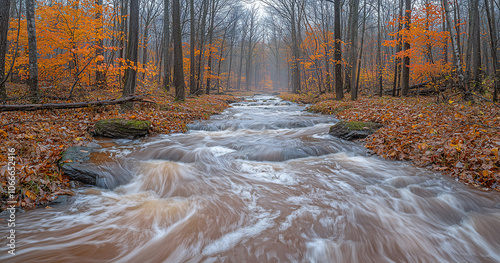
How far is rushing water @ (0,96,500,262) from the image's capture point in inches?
99.4

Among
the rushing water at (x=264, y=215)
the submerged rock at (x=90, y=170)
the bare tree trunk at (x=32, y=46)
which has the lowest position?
the rushing water at (x=264, y=215)

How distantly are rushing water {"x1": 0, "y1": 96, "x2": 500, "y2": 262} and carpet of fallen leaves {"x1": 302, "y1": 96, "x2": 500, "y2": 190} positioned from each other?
0.33 m

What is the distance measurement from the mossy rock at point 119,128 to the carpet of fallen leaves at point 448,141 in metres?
6.44

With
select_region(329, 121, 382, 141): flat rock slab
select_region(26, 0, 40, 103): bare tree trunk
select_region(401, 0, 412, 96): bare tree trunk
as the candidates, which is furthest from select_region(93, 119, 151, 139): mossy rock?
select_region(401, 0, 412, 96): bare tree trunk

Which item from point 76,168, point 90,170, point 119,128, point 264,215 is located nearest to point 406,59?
point 264,215

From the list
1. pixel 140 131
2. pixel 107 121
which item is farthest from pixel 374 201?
pixel 107 121

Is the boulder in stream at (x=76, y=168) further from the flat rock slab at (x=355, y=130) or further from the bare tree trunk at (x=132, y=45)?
the flat rock slab at (x=355, y=130)

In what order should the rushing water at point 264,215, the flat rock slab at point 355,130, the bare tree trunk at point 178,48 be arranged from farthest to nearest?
the bare tree trunk at point 178,48 → the flat rock slab at point 355,130 → the rushing water at point 264,215

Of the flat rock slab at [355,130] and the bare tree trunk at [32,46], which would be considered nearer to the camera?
the flat rock slab at [355,130]

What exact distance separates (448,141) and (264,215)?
4281 mm

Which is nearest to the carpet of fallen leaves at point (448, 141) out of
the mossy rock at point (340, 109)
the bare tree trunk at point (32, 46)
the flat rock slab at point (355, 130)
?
the flat rock slab at point (355, 130)

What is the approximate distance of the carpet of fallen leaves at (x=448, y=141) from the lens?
12.9 ft

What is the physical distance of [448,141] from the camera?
473 centimetres

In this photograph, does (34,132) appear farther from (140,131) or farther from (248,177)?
(248,177)
